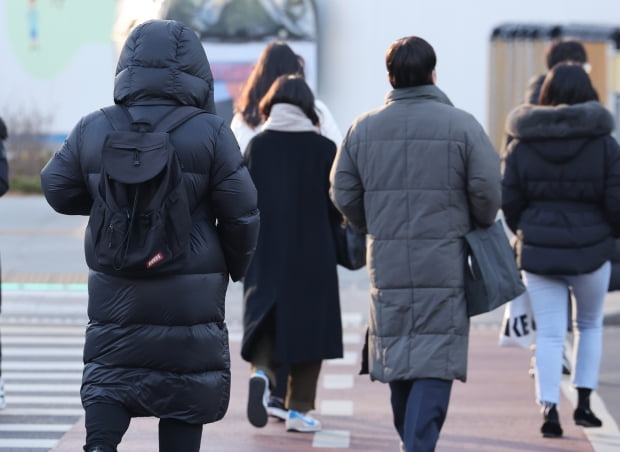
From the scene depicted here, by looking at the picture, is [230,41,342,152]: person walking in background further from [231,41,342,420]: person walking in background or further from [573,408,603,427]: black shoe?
[573,408,603,427]: black shoe

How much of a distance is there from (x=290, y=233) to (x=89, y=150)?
7.90 feet

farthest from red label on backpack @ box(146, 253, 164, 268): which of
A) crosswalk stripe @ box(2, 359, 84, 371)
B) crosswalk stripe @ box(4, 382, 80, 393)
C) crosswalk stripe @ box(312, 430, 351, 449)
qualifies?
crosswalk stripe @ box(2, 359, 84, 371)

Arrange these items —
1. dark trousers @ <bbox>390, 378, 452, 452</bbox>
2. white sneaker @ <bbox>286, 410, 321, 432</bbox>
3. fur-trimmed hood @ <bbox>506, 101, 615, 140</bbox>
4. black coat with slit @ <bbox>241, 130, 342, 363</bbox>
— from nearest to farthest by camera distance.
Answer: dark trousers @ <bbox>390, 378, 452, 452</bbox> < fur-trimmed hood @ <bbox>506, 101, 615, 140</bbox> < black coat with slit @ <bbox>241, 130, 342, 363</bbox> < white sneaker @ <bbox>286, 410, 321, 432</bbox>

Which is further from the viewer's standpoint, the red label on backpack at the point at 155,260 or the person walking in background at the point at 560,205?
the person walking in background at the point at 560,205

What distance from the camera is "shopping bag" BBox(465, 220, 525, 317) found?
17.5ft

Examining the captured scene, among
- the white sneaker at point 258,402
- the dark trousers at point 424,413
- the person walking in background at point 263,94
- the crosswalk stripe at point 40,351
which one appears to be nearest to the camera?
the dark trousers at point 424,413

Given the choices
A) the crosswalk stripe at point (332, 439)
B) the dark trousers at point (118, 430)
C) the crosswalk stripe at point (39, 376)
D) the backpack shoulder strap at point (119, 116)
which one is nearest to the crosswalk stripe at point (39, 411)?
the crosswalk stripe at point (39, 376)

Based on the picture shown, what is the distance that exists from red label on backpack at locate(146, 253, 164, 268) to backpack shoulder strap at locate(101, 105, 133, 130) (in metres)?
0.45

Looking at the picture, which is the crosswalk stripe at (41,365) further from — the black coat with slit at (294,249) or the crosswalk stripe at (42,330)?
the black coat with slit at (294,249)

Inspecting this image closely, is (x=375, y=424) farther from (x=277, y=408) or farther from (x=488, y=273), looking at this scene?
(x=488, y=273)

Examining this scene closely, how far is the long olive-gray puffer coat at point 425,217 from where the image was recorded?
5359mm

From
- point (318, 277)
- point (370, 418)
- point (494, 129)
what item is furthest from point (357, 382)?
point (494, 129)

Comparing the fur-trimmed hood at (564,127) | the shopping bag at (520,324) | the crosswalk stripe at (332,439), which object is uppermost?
the fur-trimmed hood at (564,127)

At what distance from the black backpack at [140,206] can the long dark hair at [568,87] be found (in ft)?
8.97
